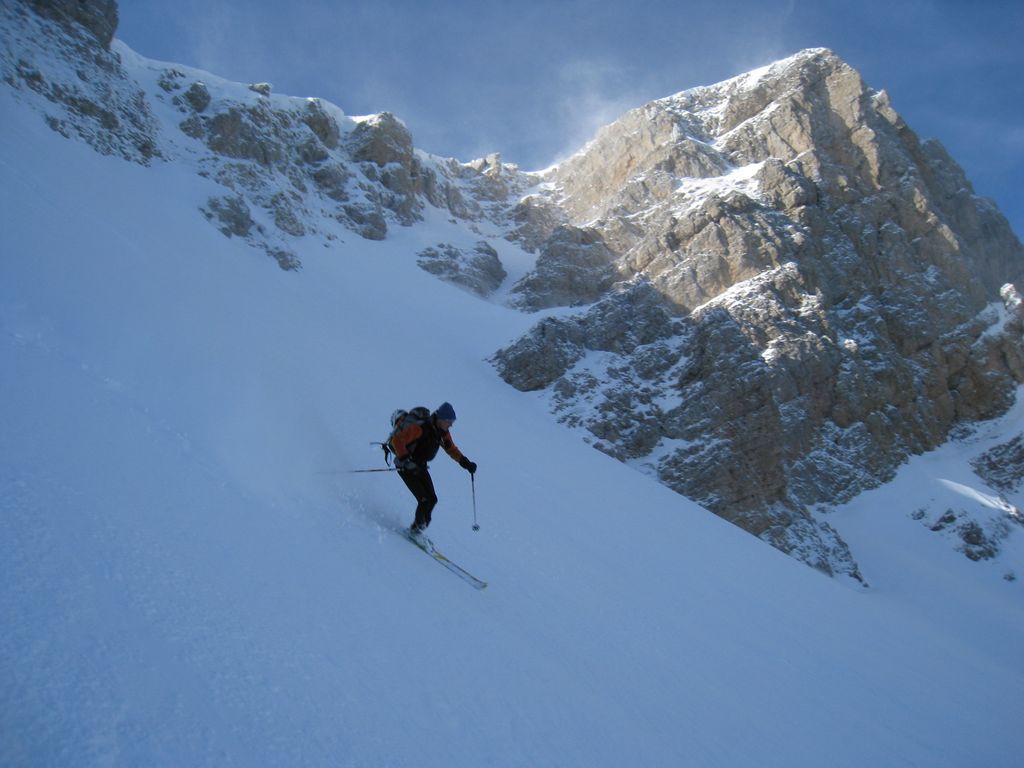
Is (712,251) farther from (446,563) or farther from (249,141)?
(446,563)

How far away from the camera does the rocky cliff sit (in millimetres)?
30391

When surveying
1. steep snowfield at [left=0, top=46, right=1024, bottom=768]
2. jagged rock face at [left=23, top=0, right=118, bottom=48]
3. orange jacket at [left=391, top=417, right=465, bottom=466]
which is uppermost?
jagged rock face at [left=23, top=0, right=118, bottom=48]

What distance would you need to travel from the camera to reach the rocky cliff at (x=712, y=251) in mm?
30391

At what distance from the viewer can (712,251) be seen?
37562 millimetres

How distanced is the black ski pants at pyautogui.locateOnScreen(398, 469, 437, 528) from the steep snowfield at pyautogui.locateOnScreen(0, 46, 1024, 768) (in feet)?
1.18

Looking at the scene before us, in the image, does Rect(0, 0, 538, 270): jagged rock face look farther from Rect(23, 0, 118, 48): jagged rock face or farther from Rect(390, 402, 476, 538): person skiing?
Rect(390, 402, 476, 538): person skiing

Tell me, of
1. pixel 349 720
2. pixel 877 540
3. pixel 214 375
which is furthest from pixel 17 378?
pixel 877 540

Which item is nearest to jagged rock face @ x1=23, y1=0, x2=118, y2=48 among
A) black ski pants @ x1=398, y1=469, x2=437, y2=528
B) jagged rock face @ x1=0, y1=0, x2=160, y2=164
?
jagged rock face @ x1=0, y1=0, x2=160, y2=164

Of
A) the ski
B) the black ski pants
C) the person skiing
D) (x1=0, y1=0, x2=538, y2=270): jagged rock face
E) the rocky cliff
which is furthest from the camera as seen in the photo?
the rocky cliff

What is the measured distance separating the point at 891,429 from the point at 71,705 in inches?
1726

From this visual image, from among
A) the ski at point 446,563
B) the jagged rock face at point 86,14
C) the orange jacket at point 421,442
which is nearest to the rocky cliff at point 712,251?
the jagged rock face at point 86,14

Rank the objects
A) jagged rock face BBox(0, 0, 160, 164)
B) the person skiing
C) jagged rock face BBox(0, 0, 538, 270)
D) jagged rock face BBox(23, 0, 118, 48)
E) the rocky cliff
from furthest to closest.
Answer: jagged rock face BBox(23, 0, 118, 48) → the rocky cliff → jagged rock face BBox(0, 0, 538, 270) → jagged rock face BBox(0, 0, 160, 164) → the person skiing

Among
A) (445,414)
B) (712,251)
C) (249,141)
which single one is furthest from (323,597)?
(249,141)

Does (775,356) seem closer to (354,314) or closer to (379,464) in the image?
(354,314)
